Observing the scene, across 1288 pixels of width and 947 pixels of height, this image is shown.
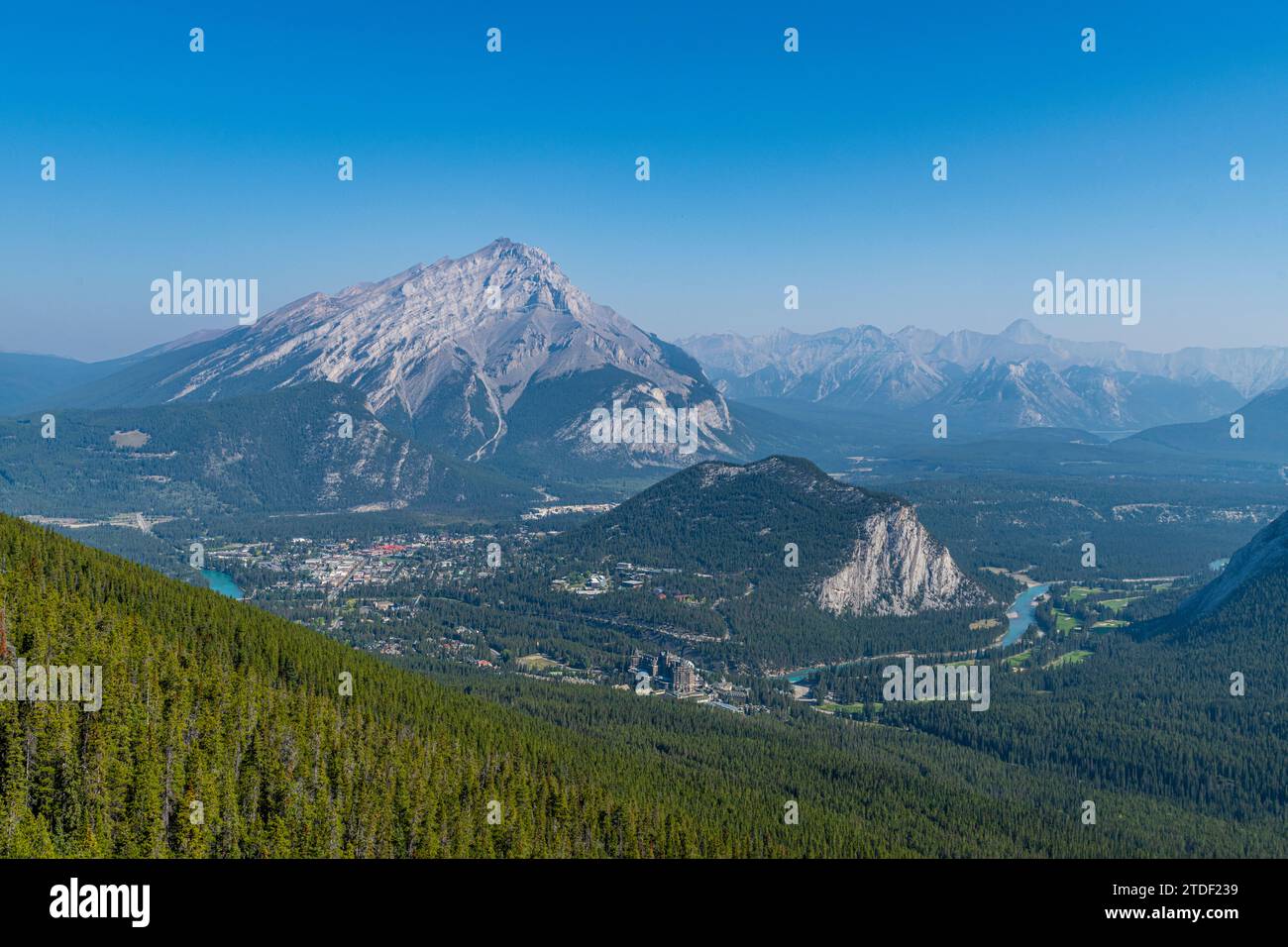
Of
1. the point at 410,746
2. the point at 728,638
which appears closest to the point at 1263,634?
the point at 728,638

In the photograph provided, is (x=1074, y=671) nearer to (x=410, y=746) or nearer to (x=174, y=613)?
(x=410, y=746)

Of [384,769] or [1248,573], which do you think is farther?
[1248,573]

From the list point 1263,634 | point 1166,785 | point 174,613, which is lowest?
point 1166,785

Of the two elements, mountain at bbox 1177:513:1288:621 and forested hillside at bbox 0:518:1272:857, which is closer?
forested hillside at bbox 0:518:1272:857

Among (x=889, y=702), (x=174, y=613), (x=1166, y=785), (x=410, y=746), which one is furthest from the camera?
(x=889, y=702)

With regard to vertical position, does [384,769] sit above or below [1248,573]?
below

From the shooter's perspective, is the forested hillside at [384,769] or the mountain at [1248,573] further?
the mountain at [1248,573]

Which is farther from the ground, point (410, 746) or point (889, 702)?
point (410, 746)
